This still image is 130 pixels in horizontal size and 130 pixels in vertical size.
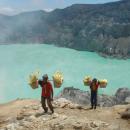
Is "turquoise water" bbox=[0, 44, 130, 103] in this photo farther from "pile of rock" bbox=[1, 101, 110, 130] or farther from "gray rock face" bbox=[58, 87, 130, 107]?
"pile of rock" bbox=[1, 101, 110, 130]

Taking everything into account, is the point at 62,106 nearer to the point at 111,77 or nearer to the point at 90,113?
the point at 90,113

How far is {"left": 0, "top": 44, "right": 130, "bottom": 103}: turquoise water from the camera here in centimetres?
5919

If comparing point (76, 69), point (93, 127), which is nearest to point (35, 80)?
point (93, 127)

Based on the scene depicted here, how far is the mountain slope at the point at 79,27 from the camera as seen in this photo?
113 m

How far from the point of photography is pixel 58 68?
8844 cm

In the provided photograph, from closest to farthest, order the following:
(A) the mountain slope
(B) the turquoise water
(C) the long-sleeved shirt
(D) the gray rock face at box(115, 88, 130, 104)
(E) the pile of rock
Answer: (E) the pile of rock → (C) the long-sleeved shirt → (D) the gray rock face at box(115, 88, 130, 104) → (B) the turquoise water → (A) the mountain slope

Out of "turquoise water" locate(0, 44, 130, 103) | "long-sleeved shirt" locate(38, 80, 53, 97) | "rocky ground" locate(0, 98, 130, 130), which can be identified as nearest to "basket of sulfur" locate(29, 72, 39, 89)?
"long-sleeved shirt" locate(38, 80, 53, 97)

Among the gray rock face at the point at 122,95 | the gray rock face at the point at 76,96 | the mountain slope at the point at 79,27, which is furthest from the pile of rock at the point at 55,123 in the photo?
the mountain slope at the point at 79,27

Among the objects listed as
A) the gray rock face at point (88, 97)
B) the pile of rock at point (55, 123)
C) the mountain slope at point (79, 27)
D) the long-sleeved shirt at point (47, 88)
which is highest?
the mountain slope at point (79, 27)

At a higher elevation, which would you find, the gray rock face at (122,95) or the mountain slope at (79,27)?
the mountain slope at (79,27)

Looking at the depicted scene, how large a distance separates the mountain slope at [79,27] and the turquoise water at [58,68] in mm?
4626

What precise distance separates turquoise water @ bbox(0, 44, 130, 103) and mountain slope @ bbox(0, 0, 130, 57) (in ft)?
15.2

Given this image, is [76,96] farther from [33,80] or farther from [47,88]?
[47,88]

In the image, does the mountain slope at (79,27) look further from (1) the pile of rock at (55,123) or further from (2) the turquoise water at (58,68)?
(1) the pile of rock at (55,123)
